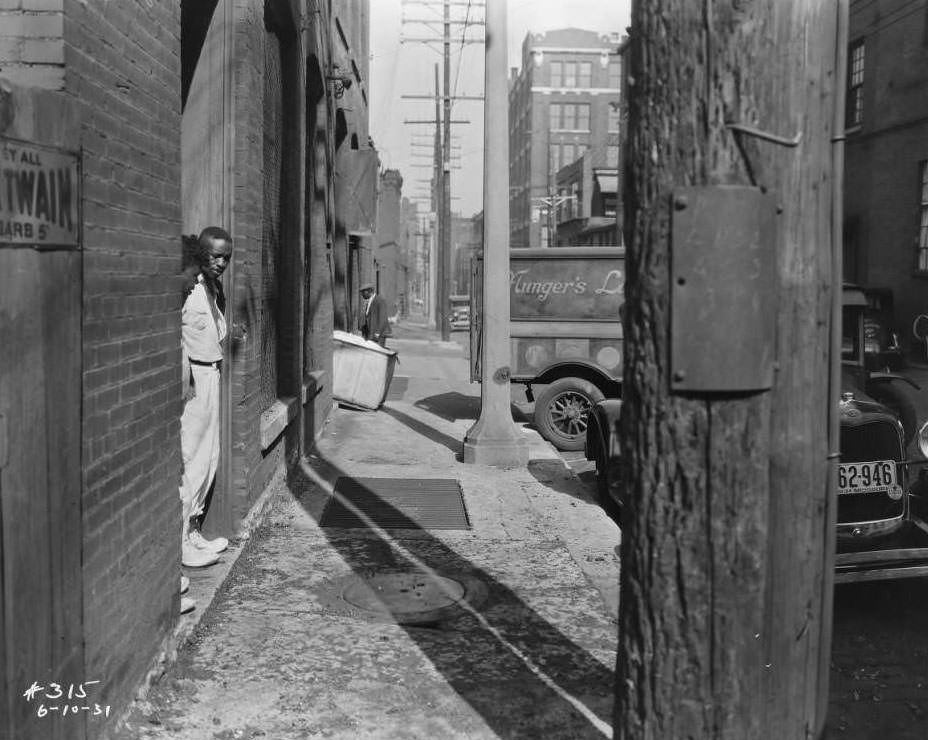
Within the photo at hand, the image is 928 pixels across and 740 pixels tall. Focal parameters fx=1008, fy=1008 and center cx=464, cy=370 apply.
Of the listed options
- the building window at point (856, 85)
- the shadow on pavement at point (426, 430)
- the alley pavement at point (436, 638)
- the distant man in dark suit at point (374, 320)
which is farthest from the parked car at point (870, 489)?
the building window at point (856, 85)

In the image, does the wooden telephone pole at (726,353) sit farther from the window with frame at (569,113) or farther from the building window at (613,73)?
the building window at (613,73)

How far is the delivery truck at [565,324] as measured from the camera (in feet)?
39.0

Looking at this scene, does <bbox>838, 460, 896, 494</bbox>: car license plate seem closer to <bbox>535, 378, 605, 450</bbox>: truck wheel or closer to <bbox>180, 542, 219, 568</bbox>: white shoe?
<bbox>180, 542, 219, 568</bbox>: white shoe

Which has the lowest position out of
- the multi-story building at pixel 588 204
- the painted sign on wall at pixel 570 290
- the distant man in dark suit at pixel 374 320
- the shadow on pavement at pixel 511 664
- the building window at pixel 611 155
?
the shadow on pavement at pixel 511 664

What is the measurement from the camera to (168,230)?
4.34 meters

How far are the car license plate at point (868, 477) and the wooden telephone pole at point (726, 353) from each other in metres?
3.39

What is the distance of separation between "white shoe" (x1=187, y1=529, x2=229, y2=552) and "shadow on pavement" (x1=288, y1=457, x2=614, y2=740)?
780mm

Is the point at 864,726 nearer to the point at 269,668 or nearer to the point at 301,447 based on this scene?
the point at 269,668

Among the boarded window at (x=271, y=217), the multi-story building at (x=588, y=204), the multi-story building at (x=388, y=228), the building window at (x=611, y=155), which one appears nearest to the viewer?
the boarded window at (x=271, y=217)

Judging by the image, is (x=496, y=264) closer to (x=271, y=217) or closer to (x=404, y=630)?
(x=271, y=217)

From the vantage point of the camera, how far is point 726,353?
2.16m

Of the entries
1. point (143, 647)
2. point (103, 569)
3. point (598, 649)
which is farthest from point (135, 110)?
point (598, 649)

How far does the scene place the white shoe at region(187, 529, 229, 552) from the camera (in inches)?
230

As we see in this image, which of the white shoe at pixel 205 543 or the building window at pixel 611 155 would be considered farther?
the building window at pixel 611 155
